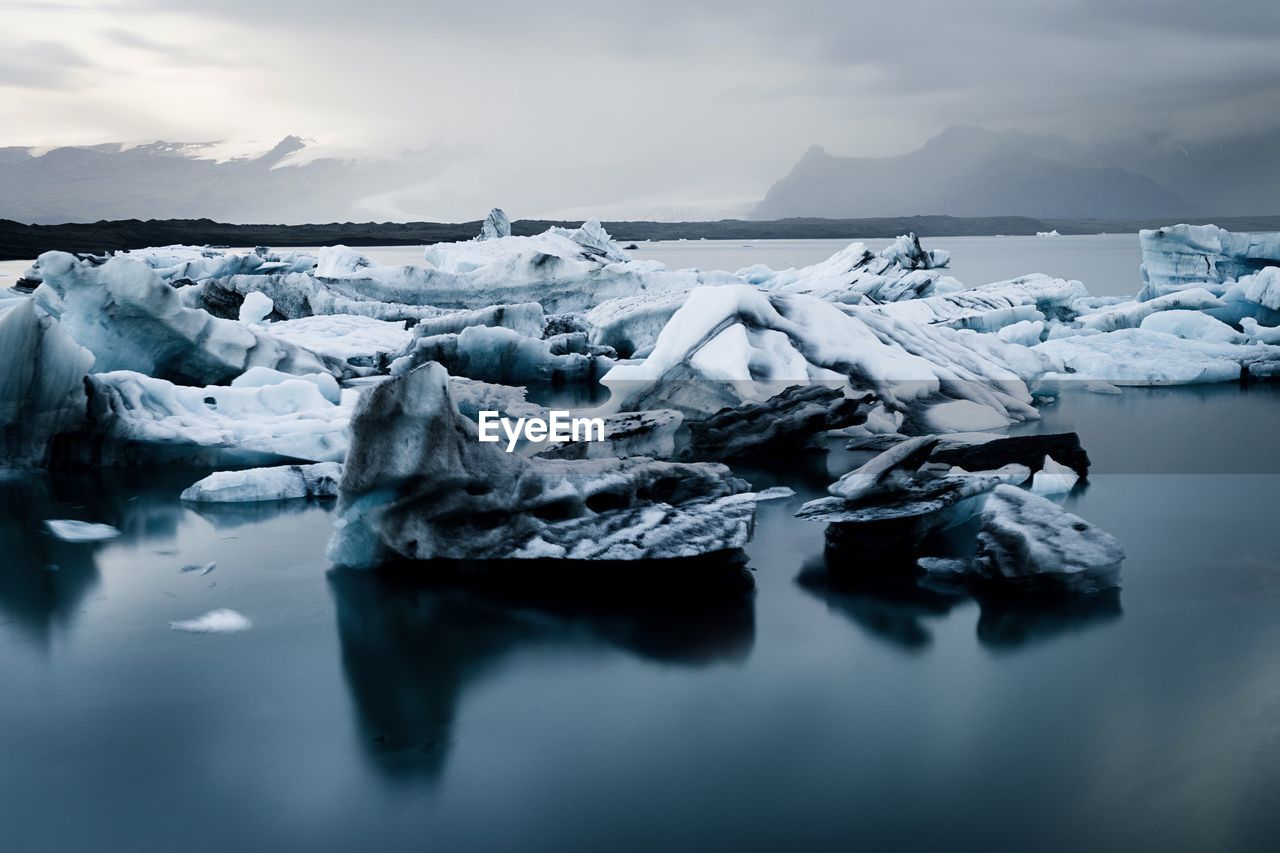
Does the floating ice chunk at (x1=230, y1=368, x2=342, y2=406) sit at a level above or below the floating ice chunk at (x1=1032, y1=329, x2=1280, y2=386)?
below

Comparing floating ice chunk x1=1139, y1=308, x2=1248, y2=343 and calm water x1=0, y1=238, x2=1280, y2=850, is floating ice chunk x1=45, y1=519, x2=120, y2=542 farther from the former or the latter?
floating ice chunk x1=1139, y1=308, x2=1248, y2=343

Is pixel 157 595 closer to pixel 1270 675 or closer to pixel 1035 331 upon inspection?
pixel 1270 675

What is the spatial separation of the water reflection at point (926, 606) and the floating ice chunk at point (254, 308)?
933 centimetres

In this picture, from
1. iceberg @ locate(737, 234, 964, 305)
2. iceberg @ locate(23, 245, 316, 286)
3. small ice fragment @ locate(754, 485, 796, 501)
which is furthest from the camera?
iceberg @ locate(23, 245, 316, 286)

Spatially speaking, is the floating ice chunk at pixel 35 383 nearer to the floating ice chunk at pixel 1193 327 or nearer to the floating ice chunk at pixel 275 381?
the floating ice chunk at pixel 275 381

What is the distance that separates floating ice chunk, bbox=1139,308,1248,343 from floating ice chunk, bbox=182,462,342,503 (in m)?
8.49

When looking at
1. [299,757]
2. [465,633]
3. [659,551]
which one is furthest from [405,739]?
[659,551]

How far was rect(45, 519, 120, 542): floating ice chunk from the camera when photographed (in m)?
4.68

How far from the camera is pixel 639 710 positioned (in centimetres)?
Result: 284

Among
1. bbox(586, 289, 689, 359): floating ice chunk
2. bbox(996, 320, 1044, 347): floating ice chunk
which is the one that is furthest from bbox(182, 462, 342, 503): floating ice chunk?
bbox(996, 320, 1044, 347): floating ice chunk

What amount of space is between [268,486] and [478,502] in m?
1.88

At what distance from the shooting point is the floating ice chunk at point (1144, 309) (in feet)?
38.7

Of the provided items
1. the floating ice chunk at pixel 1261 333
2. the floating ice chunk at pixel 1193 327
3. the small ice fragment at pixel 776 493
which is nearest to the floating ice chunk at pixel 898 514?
the small ice fragment at pixel 776 493

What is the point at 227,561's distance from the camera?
13.9 ft
